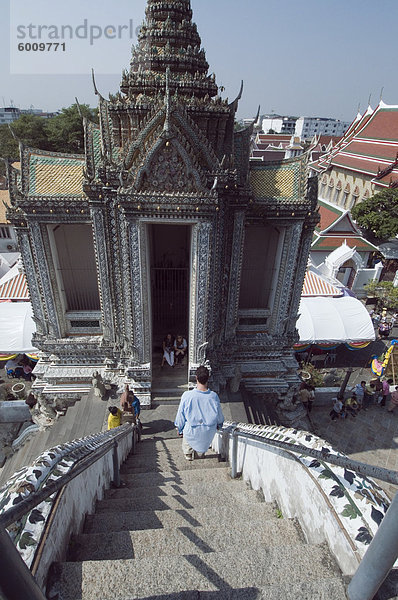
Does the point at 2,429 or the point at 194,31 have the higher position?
the point at 194,31

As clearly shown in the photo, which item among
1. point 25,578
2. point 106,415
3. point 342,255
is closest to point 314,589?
point 25,578

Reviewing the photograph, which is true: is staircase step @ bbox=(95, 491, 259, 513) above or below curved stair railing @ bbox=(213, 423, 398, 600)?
below

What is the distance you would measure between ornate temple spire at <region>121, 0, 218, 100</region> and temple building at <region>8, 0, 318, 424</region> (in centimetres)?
3

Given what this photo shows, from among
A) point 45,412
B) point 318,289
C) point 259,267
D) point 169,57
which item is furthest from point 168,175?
point 318,289

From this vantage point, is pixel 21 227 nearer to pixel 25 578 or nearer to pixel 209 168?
pixel 209 168

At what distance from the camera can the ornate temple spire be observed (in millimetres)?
8523

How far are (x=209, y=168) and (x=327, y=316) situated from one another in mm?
10562

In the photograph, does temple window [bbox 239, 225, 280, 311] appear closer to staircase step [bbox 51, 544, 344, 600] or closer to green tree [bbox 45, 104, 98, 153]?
staircase step [bbox 51, 544, 344, 600]

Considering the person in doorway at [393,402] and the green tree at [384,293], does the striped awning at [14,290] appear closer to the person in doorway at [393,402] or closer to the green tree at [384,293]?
the person in doorway at [393,402]

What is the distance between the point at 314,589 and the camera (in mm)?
2643

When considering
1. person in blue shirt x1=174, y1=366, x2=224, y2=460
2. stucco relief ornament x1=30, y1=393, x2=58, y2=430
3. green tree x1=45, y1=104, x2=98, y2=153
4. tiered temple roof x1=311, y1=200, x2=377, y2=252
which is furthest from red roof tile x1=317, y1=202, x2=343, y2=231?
green tree x1=45, y1=104, x2=98, y2=153

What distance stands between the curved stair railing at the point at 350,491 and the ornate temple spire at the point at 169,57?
7854 mm

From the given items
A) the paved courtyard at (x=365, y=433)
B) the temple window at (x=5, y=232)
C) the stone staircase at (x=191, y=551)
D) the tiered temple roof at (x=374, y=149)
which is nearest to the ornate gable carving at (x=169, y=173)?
the stone staircase at (x=191, y=551)

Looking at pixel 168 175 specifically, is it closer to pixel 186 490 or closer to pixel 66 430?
pixel 186 490
